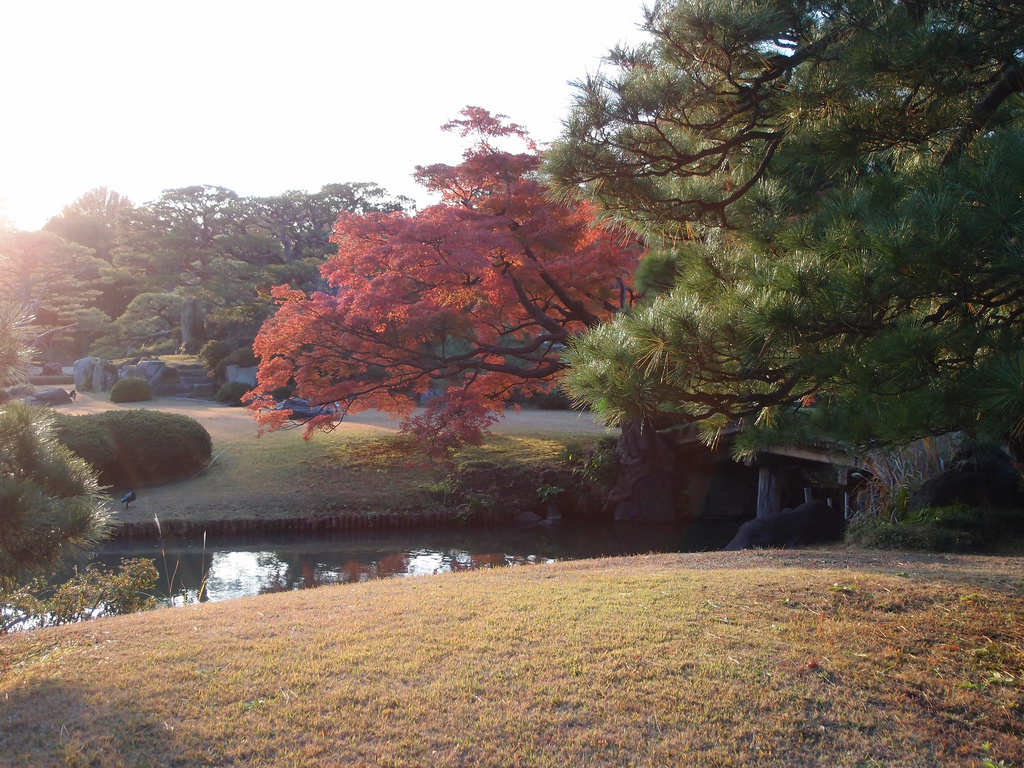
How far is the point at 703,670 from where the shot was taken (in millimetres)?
3453

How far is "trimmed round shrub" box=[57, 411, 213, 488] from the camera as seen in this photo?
41.0ft

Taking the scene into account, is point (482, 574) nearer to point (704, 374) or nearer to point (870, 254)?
point (704, 374)

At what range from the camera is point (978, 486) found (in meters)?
7.95

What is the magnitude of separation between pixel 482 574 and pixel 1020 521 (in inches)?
235

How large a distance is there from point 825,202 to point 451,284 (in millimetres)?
6766

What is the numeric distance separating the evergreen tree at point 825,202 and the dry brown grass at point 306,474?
9252mm

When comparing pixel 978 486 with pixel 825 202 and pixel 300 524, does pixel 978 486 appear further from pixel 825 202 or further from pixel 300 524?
pixel 300 524

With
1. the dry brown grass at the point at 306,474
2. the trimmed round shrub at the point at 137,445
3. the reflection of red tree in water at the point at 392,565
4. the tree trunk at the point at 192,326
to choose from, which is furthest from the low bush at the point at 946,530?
the tree trunk at the point at 192,326

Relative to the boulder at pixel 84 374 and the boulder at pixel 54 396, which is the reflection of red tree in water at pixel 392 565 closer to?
the boulder at pixel 54 396

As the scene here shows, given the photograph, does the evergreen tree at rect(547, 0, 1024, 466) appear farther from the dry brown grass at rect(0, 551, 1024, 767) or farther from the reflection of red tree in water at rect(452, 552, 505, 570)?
the reflection of red tree in water at rect(452, 552, 505, 570)

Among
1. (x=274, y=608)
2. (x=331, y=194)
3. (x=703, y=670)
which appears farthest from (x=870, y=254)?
(x=331, y=194)

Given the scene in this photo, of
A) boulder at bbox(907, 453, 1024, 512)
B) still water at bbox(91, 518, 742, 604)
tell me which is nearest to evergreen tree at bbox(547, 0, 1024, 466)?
boulder at bbox(907, 453, 1024, 512)

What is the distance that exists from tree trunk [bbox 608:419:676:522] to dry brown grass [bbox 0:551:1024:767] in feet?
27.4

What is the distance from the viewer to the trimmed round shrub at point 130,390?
20.4 m
